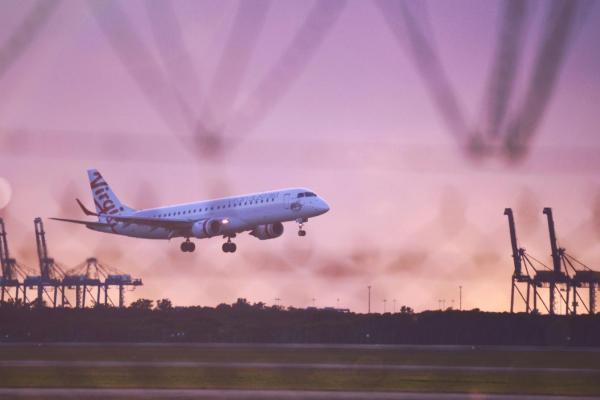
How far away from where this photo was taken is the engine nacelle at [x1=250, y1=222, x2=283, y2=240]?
112m

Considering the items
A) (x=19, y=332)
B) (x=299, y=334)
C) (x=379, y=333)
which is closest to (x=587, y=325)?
(x=379, y=333)

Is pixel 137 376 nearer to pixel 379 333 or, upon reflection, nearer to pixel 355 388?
pixel 355 388

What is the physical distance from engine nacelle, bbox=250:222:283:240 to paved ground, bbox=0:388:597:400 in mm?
62040

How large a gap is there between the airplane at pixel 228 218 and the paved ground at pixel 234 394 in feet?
153

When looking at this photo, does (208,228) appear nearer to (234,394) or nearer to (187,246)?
(187,246)

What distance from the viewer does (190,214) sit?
4732 inches

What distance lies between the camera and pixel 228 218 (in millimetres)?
113812

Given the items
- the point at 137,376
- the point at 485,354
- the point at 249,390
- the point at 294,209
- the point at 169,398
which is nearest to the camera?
the point at 169,398

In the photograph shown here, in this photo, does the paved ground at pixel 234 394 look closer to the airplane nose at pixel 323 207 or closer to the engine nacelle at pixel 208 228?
the airplane nose at pixel 323 207

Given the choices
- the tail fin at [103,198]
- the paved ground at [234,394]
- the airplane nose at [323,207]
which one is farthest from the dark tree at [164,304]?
the paved ground at [234,394]

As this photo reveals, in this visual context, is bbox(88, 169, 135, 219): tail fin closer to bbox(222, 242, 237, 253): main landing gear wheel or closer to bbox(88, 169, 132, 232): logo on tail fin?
bbox(88, 169, 132, 232): logo on tail fin

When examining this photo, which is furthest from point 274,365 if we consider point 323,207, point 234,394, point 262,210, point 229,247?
point 229,247

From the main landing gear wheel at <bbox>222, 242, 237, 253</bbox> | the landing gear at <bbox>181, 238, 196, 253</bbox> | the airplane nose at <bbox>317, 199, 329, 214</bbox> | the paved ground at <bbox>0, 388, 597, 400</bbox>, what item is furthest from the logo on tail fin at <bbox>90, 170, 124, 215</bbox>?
the paved ground at <bbox>0, 388, 597, 400</bbox>

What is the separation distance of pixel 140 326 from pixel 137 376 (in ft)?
200
